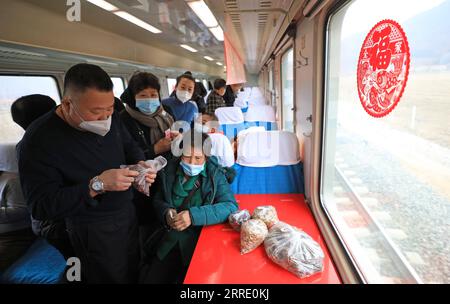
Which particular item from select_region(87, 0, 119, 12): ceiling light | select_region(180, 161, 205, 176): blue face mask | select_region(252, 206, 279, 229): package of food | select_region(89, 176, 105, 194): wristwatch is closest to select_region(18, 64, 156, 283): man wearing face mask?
select_region(89, 176, 105, 194): wristwatch

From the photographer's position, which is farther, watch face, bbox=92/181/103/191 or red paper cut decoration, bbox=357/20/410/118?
watch face, bbox=92/181/103/191

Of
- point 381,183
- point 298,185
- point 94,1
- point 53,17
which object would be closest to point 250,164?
point 298,185

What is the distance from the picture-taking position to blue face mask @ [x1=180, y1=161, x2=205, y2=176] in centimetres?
187

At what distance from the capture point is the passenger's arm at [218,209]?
1.76 m

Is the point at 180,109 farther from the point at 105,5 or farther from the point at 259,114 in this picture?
the point at 259,114

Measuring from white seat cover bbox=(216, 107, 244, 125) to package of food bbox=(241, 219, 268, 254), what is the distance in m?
3.25

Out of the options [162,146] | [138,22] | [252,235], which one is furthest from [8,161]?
[138,22]

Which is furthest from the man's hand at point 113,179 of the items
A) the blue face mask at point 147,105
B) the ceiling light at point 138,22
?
the ceiling light at point 138,22

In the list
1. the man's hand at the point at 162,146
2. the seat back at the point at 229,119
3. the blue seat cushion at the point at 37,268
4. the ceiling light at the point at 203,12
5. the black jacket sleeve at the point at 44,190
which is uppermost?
the ceiling light at the point at 203,12

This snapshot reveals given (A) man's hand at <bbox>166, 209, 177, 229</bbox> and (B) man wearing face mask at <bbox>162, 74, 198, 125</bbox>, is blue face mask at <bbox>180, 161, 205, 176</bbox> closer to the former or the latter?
(A) man's hand at <bbox>166, 209, 177, 229</bbox>

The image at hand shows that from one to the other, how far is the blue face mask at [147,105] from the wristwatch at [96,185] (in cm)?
105

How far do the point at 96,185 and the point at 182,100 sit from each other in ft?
6.80

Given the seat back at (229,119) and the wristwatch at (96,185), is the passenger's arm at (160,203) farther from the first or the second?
the seat back at (229,119)
